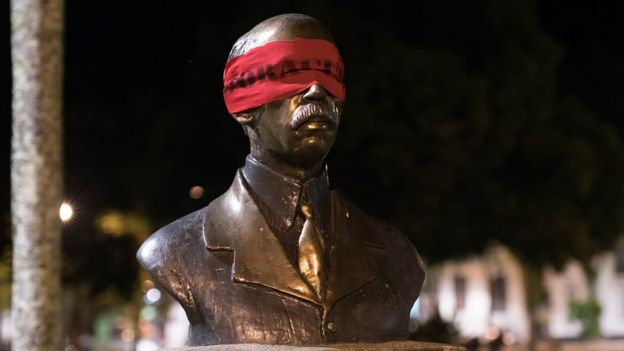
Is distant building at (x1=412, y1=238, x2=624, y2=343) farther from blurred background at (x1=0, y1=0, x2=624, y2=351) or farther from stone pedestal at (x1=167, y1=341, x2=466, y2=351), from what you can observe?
stone pedestal at (x1=167, y1=341, x2=466, y2=351)

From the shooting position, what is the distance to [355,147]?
A: 14188 mm

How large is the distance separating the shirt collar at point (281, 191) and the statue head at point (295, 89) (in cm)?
7

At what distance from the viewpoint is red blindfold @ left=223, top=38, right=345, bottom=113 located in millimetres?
4098

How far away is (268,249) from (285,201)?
0.69ft

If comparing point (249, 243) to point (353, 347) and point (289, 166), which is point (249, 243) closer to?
point (289, 166)

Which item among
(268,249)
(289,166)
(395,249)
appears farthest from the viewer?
(395,249)

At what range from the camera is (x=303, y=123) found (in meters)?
4.06

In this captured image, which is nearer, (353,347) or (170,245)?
(353,347)

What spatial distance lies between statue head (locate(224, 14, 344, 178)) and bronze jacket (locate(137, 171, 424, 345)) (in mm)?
273

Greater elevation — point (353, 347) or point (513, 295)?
point (513, 295)

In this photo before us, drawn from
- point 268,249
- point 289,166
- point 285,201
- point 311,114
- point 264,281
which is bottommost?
point 264,281

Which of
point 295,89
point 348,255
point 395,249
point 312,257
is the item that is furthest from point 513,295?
point 295,89

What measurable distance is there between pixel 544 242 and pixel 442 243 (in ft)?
5.32

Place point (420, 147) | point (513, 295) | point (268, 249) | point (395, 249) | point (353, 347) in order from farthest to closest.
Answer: point (513, 295) < point (420, 147) < point (395, 249) < point (268, 249) < point (353, 347)
